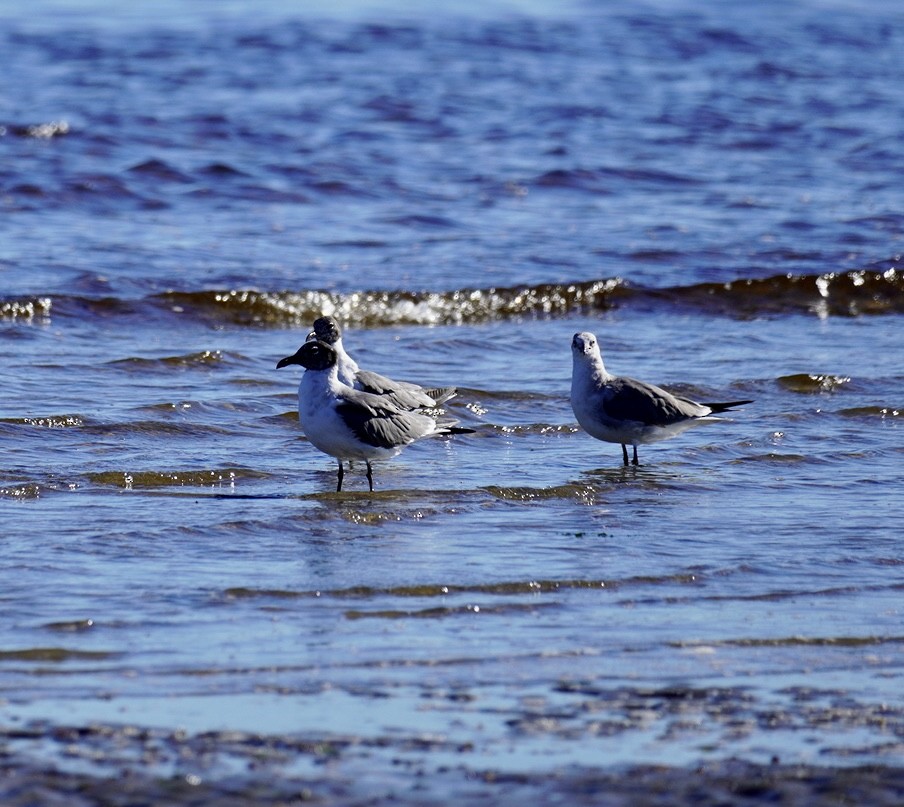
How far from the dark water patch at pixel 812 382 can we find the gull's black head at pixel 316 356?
3637mm

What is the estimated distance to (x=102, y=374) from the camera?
995 cm

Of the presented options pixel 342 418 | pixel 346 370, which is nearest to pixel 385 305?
pixel 346 370

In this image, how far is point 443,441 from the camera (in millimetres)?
8875

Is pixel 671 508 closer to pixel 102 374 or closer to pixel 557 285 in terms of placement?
pixel 102 374

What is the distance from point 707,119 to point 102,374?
12.7 metres

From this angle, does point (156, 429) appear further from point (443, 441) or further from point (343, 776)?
point (343, 776)

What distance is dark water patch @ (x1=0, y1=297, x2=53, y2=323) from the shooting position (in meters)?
11.7

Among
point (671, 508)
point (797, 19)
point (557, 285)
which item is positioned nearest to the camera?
point (671, 508)

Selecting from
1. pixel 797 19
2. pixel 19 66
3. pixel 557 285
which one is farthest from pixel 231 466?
pixel 797 19

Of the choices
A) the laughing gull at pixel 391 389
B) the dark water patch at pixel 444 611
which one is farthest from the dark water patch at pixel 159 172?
the dark water patch at pixel 444 611

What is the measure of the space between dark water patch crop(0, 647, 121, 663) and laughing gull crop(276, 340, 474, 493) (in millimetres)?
2783

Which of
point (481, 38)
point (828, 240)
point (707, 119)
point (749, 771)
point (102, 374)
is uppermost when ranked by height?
point (481, 38)

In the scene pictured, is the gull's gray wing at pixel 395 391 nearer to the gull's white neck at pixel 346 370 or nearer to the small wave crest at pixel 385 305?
the gull's white neck at pixel 346 370

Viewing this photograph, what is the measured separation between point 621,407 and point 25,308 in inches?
216
